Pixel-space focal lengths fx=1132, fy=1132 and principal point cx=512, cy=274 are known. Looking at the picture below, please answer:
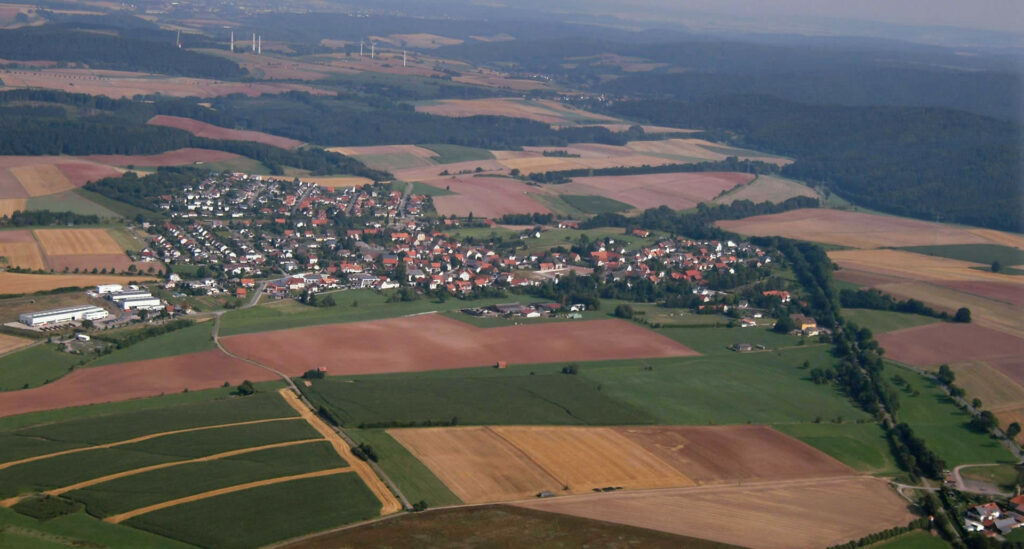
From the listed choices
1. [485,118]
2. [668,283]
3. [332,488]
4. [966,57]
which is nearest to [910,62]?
[966,57]

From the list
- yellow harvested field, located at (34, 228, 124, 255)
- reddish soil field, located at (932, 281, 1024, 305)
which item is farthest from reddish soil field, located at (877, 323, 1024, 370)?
yellow harvested field, located at (34, 228, 124, 255)

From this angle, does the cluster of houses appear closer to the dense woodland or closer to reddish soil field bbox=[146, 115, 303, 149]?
the dense woodland

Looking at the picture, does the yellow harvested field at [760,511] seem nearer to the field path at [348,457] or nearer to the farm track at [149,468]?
the field path at [348,457]

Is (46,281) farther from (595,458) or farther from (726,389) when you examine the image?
(726,389)

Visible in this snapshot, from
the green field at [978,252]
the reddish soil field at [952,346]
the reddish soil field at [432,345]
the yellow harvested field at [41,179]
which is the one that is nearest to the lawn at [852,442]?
the reddish soil field at [952,346]

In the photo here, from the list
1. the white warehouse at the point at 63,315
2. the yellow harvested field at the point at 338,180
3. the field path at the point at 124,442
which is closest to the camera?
the field path at the point at 124,442
